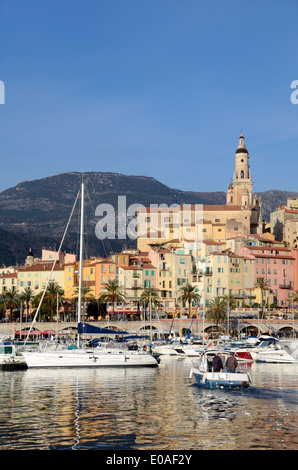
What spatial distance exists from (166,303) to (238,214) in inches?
1915

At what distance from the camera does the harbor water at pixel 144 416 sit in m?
22.2

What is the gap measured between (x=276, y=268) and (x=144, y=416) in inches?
4544

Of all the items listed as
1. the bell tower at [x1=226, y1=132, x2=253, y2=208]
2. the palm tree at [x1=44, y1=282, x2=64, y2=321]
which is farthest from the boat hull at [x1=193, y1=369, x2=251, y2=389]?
the bell tower at [x1=226, y1=132, x2=253, y2=208]

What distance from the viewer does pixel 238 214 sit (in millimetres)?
170875

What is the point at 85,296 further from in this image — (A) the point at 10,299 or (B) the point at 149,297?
(A) the point at 10,299

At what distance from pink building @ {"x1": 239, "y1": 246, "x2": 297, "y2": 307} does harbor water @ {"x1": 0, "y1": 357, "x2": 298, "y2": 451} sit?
9297cm

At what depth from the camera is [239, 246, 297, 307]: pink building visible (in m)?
138

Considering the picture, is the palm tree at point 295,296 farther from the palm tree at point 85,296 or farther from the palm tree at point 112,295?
the palm tree at point 85,296

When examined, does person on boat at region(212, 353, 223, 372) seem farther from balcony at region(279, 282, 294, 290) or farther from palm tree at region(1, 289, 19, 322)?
balcony at region(279, 282, 294, 290)

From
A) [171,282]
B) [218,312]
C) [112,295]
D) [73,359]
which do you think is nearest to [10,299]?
[112,295]

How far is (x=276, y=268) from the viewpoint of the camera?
460 ft

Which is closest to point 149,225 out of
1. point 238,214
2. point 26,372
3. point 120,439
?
point 238,214

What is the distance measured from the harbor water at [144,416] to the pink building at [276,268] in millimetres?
92965

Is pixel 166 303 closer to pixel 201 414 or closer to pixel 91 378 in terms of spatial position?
pixel 91 378
